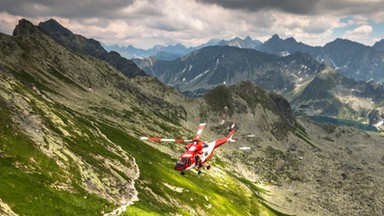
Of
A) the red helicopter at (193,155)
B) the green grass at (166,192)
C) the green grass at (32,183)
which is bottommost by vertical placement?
the green grass at (166,192)

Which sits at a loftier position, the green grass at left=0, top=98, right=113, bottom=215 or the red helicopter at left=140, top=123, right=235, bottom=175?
the red helicopter at left=140, top=123, right=235, bottom=175

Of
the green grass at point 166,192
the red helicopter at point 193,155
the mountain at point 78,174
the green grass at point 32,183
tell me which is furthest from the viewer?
the green grass at point 166,192

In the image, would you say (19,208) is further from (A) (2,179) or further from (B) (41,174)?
(B) (41,174)

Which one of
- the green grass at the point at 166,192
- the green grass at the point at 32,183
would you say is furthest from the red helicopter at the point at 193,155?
the green grass at the point at 32,183

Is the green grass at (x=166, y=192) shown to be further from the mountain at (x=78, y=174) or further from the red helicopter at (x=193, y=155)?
the red helicopter at (x=193, y=155)

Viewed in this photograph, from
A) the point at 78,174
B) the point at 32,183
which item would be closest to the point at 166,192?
the point at 78,174

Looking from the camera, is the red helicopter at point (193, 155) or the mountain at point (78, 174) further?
the red helicopter at point (193, 155)

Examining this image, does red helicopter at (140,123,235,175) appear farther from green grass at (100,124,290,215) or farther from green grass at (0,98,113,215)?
green grass at (0,98,113,215)

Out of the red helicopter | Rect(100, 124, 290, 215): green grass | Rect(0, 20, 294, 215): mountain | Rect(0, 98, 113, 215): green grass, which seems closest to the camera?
Rect(0, 98, 113, 215): green grass

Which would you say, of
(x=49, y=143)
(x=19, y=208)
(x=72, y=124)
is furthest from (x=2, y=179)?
(x=72, y=124)

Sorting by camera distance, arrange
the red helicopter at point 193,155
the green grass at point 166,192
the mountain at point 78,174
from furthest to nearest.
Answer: the green grass at point 166,192
the red helicopter at point 193,155
the mountain at point 78,174

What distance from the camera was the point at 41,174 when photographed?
48.8 metres

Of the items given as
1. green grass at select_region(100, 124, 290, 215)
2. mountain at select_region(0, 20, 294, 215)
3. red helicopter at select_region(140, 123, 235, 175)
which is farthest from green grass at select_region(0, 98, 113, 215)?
red helicopter at select_region(140, 123, 235, 175)

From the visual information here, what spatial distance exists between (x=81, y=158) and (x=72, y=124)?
2005cm
